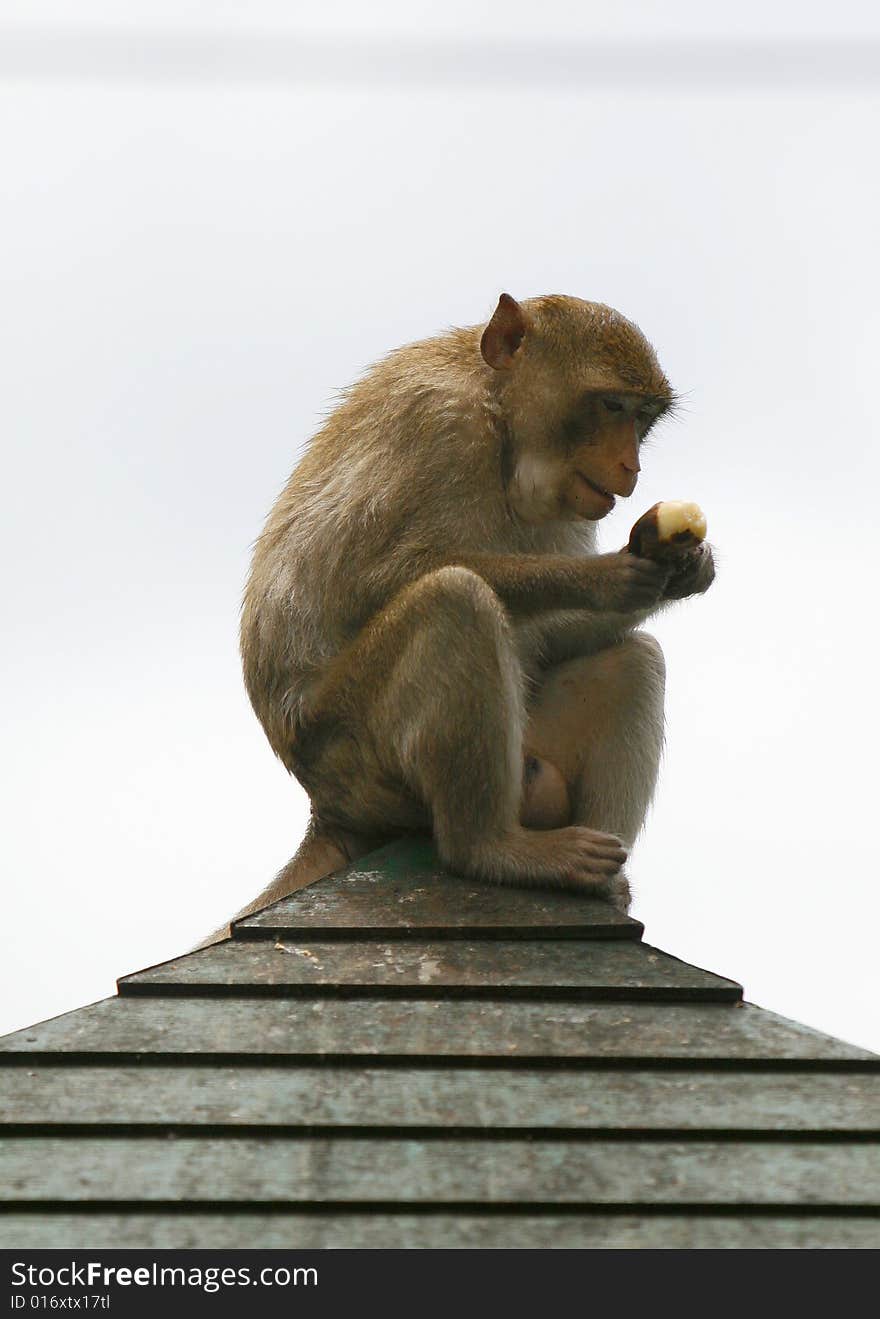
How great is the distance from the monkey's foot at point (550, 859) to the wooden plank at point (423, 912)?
5 centimetres

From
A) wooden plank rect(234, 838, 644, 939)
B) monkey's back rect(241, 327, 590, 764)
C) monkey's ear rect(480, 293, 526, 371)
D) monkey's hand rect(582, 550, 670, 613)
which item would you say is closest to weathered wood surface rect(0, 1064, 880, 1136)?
wooden plank rect(234, 838, 644, 939)

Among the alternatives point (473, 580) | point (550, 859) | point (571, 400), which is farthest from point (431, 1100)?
point (571, 400)

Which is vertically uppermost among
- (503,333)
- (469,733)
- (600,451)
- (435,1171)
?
(503,333)

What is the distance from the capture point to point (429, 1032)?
4742 mm

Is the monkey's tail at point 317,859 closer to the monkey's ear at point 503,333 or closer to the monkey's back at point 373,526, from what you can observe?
the monkey's back at point 373,526

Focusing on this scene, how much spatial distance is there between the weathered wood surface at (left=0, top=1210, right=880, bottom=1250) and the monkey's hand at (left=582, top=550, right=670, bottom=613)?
278cm

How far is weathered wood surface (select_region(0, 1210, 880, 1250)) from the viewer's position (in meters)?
3.85

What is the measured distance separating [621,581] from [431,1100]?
245cm

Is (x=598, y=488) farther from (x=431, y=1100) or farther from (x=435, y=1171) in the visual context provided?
(x=435, y=1171)

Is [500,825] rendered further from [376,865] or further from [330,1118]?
[330,1118]

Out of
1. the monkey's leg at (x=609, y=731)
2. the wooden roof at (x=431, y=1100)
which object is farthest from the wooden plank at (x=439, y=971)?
the monkey's leg at (x=609, y=731)

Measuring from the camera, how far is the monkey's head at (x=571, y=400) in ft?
22.0

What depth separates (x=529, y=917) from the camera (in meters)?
5.50
